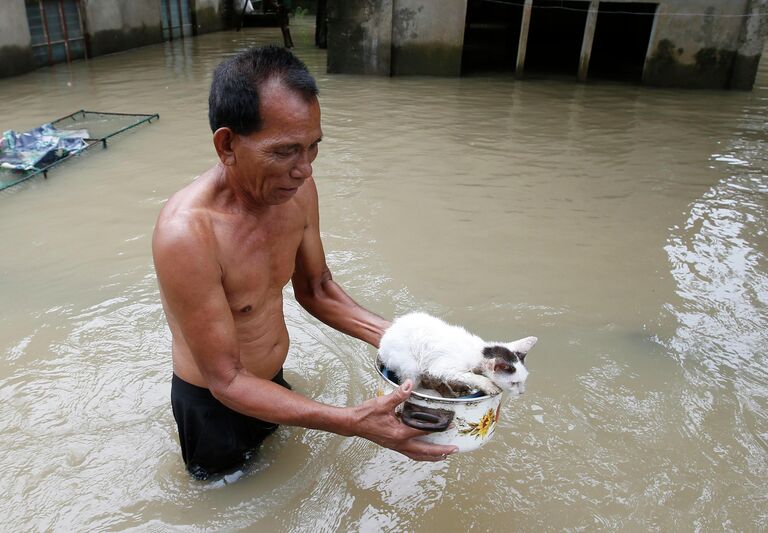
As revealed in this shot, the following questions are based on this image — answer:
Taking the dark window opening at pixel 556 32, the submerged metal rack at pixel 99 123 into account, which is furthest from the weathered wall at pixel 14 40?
the dark window opening at pixel 556 32

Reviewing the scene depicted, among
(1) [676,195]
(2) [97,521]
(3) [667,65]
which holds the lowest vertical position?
(2) [97,521]

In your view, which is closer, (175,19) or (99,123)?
(99,123)

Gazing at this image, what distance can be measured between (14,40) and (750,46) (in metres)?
12.8

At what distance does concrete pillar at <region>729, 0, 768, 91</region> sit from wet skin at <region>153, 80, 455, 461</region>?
36.0 ft

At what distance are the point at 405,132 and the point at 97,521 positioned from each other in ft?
20.7

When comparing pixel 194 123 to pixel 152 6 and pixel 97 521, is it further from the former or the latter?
pixel 152 6

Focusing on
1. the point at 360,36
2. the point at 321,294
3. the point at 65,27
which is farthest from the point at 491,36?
the point at 321,294

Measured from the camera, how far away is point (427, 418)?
6.02 ft

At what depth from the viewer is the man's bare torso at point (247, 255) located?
6.48 ft

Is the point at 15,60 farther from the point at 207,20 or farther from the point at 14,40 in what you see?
the point at 207,20

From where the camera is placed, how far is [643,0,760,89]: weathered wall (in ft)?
34.0

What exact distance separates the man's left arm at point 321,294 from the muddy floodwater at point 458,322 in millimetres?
676

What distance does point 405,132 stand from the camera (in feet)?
26.1

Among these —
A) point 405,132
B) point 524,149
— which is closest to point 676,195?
point 524,149
